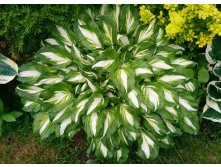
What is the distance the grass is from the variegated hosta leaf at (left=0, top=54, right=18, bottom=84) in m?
0.49

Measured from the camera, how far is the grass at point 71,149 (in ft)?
10.7

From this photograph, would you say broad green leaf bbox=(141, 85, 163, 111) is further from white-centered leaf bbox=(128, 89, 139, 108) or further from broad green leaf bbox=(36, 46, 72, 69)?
broad green leaf bbox=(36, 46, 72, 69)

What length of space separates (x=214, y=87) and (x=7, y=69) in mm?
1483

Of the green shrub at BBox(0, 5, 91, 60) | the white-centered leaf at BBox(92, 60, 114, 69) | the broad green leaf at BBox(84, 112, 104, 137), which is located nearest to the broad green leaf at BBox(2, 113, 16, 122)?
the green shrub at BBox(0, 5, 91, 60)

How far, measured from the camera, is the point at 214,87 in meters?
3.21

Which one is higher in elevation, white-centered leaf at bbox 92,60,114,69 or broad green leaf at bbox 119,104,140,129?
white-centered leaf at bbox 92,60,114,69

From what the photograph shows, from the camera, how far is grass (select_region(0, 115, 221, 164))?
3.26 metres

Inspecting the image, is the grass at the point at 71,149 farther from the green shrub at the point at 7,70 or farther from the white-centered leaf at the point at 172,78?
the white-centered leaf at the point at 172,78

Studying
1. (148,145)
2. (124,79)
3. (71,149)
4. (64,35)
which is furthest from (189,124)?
(64,35)

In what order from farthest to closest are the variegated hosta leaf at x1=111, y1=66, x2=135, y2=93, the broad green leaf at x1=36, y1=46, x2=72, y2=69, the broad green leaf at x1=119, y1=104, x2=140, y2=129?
the broad green leaf at x1=36, y1=46, x2=72, y2=69 < the broad green leaf at x1=119, y1=104, x2=140, y2=129 < the variegated hosta leaf at x1=111, y1=66, x2=135, y2=93

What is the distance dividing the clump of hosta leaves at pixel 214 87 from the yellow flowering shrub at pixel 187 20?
0.55 feet

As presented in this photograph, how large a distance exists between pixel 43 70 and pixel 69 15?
A: 422 millimetres

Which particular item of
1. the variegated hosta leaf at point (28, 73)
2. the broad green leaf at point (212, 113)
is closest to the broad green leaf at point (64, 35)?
the variegated hosta leaf at point (28, 73)

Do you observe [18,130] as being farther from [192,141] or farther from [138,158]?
[192,141]
